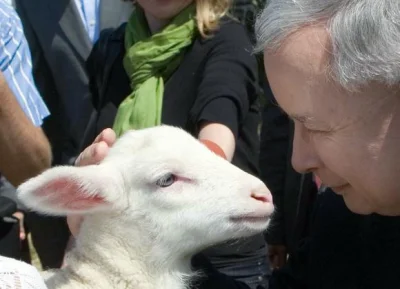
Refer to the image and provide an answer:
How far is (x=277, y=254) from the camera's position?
12.4 ft

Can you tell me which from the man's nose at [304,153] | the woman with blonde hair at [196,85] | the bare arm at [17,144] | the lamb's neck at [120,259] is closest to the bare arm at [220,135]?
the woman with blonde hair at [196,85]

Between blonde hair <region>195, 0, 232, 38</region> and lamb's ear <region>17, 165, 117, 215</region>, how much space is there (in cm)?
93

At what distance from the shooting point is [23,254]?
362 centimetres

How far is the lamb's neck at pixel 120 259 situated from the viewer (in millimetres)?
2207

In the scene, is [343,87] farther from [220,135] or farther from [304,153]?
[220,135]

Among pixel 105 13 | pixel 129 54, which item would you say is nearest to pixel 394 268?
pixel 129 54

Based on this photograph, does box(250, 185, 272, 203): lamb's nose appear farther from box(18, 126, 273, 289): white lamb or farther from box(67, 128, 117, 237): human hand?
box(67, 128, 117, 237): human hand

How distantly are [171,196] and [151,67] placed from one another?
0.88 m

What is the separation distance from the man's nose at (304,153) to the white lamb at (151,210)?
1.67 ft

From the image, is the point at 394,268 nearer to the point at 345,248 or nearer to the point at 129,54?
the point at 345,248

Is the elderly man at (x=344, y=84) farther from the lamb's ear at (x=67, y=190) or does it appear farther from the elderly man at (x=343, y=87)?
the lamb's ear at (x=67, y=190)

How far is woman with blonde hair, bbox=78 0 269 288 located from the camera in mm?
2775

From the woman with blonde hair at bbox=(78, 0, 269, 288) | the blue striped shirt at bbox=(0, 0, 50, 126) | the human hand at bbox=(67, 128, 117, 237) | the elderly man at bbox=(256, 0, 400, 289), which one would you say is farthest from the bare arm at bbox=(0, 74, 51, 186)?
the elderly man at bbox=(256, 0, 400, 289)

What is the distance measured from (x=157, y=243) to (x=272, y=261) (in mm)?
1684
